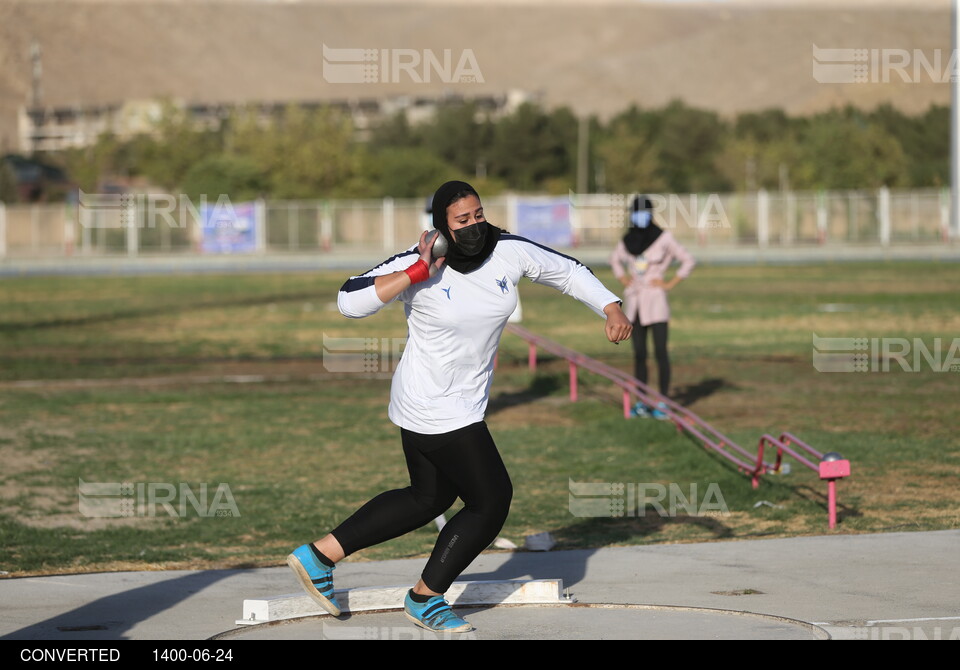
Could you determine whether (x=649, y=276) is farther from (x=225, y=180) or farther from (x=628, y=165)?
(x=628, y=165)

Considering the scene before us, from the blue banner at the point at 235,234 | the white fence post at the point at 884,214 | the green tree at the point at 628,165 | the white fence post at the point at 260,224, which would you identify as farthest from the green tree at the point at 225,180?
the white fence post at the point at 884,214

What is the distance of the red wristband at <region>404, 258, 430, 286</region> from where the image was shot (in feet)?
18.7

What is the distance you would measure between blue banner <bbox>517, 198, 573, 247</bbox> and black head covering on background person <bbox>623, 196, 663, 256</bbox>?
155 ft

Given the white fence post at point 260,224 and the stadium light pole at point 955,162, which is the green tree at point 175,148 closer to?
the white fence post at point 260,224

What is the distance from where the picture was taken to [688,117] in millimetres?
114188

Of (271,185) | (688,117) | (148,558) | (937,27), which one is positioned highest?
(937,27)

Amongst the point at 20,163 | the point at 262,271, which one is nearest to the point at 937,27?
the point at 20,163

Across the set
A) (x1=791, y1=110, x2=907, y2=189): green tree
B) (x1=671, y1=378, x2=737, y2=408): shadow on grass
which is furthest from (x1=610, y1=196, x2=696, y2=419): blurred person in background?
(x1=791, y1=110, x2=907, y2=189): green tree

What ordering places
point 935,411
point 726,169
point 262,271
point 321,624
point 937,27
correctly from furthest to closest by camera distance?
point 937,27 < point 726,169 < point 262,271 < point 935,411 < point 321,624

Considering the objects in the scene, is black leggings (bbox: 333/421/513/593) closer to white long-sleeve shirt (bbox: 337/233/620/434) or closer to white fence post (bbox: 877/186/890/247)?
white long-sleeve shirt (bbox: 337/233/620/434)

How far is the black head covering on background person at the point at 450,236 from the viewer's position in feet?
19.0

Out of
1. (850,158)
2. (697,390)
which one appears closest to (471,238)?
(697,390)

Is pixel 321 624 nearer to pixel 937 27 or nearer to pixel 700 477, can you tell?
pixel 700 477
